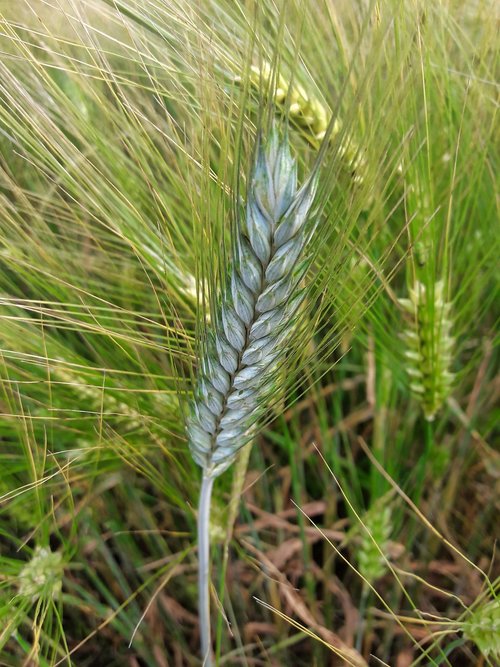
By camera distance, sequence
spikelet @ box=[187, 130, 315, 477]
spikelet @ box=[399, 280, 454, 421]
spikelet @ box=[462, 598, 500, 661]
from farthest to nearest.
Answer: spikelet @ box=[399, 280, 454, 421] < spikelet @ box=[462, 598, 500, 661] < spikelet @ box=[187, 130, 315, 477]

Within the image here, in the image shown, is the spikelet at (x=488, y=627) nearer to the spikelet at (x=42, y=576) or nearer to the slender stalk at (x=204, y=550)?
the slender stalk at (x=204, y=550)

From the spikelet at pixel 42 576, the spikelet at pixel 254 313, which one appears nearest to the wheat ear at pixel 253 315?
the spikelet at pixel 254 313

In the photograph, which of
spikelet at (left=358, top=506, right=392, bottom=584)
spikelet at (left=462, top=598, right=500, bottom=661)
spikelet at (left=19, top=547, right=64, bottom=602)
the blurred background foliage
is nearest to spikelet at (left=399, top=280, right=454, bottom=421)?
the blurred background foliage

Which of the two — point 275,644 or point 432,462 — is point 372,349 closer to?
point 432,462

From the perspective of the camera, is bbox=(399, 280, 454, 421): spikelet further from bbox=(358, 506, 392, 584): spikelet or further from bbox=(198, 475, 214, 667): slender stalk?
bbox=(198, 475, 214, 667): slender stalk

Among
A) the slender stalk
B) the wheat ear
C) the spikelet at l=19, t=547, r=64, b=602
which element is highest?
the wheat ear

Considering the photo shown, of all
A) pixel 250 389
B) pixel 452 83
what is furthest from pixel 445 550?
pixel 452 83
